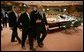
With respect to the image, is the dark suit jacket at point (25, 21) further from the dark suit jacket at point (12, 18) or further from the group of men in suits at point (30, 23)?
the dark suit jacket at point (12, 18)

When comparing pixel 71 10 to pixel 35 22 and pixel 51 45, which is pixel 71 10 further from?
pixel 35 22

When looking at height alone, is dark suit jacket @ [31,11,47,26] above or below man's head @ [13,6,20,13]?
Answer: below

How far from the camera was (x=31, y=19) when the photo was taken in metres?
4.56

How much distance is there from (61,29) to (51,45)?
300 centimetres

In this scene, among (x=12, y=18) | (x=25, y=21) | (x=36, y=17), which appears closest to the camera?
(x=25, y=21)

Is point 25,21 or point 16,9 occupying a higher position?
point 16,9

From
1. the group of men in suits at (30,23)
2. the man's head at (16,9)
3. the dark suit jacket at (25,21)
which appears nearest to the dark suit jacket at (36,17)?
the group of men in suits at (30,23)

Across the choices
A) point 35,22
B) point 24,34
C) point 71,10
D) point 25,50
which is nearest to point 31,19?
point 35,22

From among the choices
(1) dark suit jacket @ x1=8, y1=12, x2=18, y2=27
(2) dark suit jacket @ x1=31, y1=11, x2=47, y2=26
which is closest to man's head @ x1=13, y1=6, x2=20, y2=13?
(1) dark suit jacket @ x1=8, y1=12, x2=18, y2=27

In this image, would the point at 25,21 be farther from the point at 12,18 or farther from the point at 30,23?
the point at 12,18

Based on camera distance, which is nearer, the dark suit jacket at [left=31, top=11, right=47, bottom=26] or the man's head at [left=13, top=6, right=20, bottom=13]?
the dark suit jacket at [left=31, top=11, right=47, bottom=26]

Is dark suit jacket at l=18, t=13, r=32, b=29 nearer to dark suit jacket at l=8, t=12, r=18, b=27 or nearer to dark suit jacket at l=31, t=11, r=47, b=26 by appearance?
dark suit jacket at l=31, t=11, r=47, b=26

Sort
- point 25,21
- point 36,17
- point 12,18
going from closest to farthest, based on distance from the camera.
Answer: point 25,21 < point 36,17 < point 12,18

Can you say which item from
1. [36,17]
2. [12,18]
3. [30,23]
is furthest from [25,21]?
[12,18]
